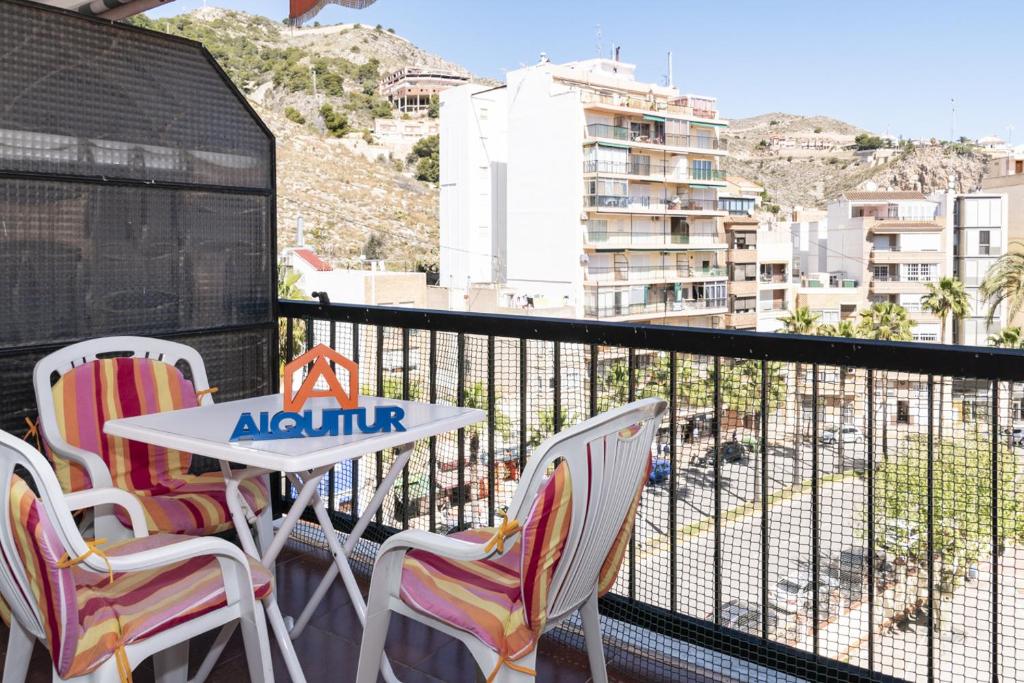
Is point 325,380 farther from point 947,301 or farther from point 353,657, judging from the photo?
point 947,301

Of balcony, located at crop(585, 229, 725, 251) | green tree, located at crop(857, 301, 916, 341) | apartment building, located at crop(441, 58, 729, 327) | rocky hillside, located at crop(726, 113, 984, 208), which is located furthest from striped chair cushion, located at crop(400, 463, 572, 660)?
rocky hillside, located at crop(726, 113, 984, 208)

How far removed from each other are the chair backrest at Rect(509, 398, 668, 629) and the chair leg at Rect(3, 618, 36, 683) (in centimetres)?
102

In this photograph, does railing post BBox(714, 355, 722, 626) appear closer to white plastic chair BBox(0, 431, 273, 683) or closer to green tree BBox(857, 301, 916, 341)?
white plastic chair BBox(0, 431, 273, 683)

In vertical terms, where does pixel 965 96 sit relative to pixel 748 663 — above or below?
above

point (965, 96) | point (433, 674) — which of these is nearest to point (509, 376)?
point (433, 674)

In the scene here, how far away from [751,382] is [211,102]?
7.36ft

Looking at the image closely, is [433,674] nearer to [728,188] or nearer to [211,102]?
[211,102]

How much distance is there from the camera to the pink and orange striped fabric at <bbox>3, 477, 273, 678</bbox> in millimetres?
1404

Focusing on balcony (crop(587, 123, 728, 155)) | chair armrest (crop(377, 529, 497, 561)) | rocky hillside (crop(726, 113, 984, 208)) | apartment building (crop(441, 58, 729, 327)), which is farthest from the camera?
rocky hillside (crop(726, 113, 984, 208))

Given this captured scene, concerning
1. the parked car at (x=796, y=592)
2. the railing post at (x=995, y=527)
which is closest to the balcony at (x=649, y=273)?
the parked car at (x=796, y=592)

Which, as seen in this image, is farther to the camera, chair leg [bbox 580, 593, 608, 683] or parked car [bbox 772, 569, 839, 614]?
parked car [bbox 772, 569, 839, 614]

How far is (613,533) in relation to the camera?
5.65ft

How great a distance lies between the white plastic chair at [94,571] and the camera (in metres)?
1.42

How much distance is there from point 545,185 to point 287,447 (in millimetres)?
38096
